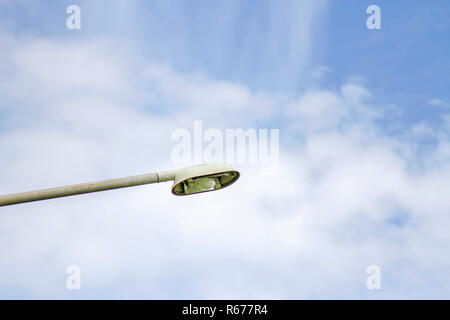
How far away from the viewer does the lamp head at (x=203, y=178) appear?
24.6ft

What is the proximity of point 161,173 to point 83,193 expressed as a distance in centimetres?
104

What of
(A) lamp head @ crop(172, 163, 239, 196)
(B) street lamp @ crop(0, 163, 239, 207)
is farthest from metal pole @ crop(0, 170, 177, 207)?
(A) lamp head @ crop(172, 163, 239, 196)

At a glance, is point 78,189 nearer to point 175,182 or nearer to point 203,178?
point 175,182

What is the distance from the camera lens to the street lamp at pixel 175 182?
7.07m

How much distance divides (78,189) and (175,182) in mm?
1256

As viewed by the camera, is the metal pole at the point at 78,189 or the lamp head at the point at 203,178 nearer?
the metal pole at the point at 78,189

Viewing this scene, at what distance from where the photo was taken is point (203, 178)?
25.1ft

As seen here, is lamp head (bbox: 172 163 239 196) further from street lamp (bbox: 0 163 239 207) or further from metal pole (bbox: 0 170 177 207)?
metal pole (bbox: 0 170 177 207)

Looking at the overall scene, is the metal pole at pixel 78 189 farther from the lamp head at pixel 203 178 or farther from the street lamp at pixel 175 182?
the lamp head at pixel 203 178

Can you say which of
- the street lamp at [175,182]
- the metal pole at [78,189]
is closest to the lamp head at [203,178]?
the street lamp at [175,182]
